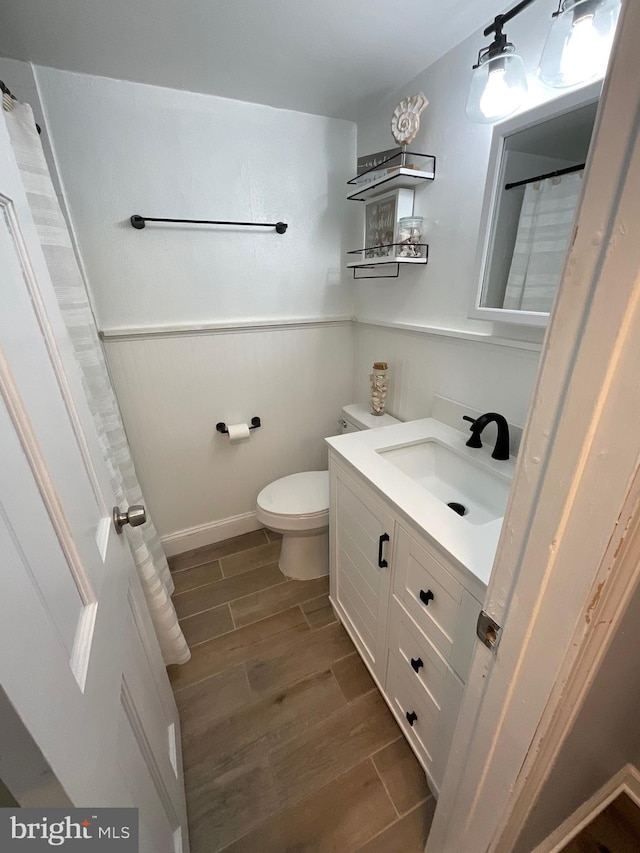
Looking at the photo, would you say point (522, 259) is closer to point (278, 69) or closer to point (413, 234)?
point (413, 234)

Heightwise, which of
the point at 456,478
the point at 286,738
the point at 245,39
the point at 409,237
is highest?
the point at 245,39

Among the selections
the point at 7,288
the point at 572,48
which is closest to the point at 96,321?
the point at 7,288

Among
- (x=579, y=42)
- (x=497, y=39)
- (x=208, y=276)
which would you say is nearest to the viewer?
(x=579, y=42)

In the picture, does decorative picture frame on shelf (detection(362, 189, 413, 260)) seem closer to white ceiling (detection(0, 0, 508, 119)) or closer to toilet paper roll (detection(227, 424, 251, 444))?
white ceiling (detection(0, 0, 508, 119))

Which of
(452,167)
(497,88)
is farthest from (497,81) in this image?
(452,167)

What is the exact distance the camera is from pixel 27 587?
0.38 meters

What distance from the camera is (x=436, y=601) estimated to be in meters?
0.88

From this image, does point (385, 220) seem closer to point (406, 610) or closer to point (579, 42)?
point (579, 42)

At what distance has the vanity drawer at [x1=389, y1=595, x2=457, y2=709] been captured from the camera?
0.92 m

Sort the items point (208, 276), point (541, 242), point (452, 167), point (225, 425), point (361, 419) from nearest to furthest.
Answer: point (541, 242) < point (452, 167) < point (208, 276) < point (361, 419) < point (225, 425)

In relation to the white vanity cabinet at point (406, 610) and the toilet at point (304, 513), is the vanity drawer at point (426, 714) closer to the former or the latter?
the white vanity cabinet at point (406, 610)

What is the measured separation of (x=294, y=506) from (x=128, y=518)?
→ 2.96 feet

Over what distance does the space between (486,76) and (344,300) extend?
3.45ft

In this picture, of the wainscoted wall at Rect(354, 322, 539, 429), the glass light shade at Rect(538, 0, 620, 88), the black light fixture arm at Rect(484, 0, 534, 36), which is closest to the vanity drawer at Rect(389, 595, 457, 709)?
the wainscoted wall at Rect(354, 322, 539, 429)
